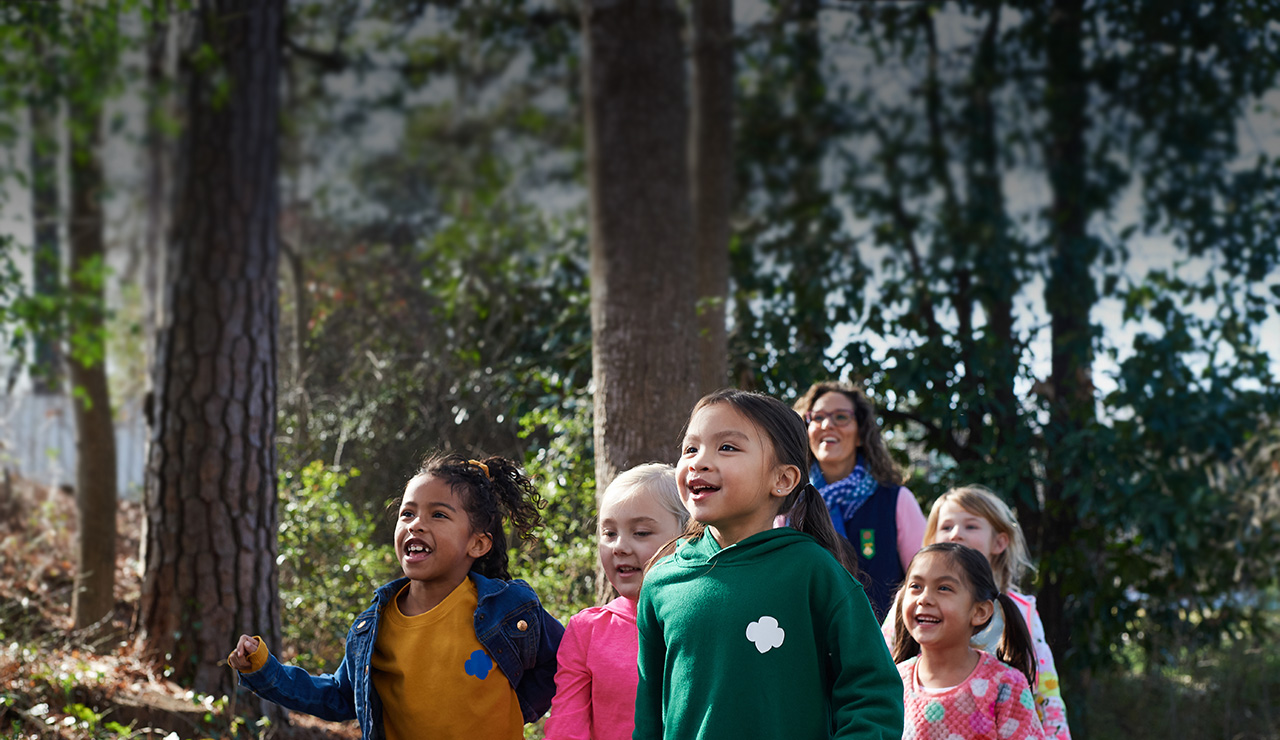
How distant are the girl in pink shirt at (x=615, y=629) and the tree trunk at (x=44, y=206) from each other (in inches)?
242

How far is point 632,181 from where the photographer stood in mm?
4844

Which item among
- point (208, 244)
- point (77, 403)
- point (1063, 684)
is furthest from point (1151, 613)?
point (77, 403)

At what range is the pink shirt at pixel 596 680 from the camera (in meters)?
2.24

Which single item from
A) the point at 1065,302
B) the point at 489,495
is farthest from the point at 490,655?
the point at 1065,302

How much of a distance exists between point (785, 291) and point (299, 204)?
546 centimetres

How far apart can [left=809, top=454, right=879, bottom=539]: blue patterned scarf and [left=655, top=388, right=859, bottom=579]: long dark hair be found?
55.9 inches

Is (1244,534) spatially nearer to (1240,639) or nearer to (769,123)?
(1240,639)

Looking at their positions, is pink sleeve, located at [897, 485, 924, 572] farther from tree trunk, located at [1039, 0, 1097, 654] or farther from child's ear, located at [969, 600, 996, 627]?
tree trunk, located at [1039, 0, 1097, 654]

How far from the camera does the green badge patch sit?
3.31 metres

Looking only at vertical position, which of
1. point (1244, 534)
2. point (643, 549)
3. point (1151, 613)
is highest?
point (643, 549)

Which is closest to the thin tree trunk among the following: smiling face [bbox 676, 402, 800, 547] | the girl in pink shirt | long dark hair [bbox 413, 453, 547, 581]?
long dark hair [bbox 413, 453, 547, 581]

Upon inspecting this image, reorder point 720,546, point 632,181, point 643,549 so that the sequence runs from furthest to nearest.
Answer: point 632,181 → point 643,549 → point 720,546

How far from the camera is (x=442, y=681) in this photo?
7.57 ft

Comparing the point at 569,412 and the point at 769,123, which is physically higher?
the point at 769,123
